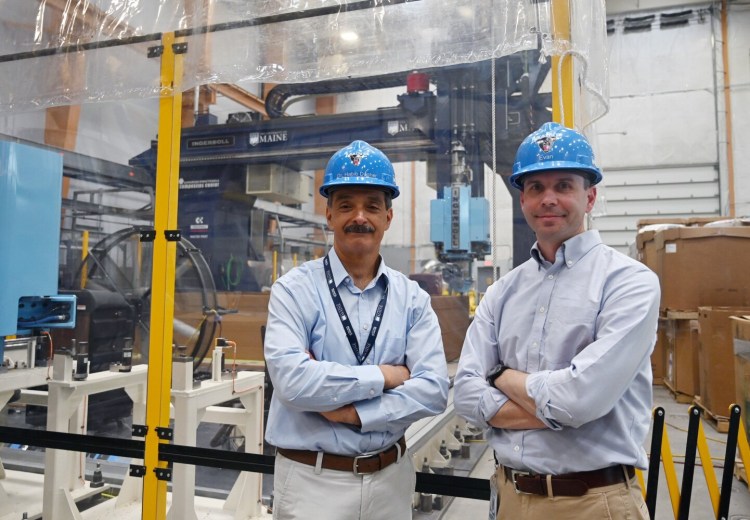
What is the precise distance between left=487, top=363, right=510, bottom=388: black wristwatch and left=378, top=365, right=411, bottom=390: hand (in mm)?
240

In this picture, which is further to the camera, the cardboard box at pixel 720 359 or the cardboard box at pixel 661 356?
the cardboard box at pixel 661 356

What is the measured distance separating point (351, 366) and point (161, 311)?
1238 millimetres

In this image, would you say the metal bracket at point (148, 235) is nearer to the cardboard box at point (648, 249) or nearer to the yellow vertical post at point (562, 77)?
the yellow vertical post at point (562, 77)

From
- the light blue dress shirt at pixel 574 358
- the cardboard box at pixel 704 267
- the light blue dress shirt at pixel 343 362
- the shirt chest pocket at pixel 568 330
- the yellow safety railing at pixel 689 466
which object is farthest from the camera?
the cardboard box at pixel 704 267

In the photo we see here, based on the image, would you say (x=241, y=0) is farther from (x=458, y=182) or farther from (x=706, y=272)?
(x=706, y=272)

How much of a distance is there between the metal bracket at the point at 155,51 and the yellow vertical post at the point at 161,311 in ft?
0.46

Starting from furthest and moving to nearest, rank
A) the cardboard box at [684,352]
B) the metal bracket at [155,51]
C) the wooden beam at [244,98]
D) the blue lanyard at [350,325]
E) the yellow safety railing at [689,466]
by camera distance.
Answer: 1. the cardboard box at [684,352]
2. the wooden beam at [244,98]
3. the metal bracket at [155,51]
4. the yellow safety railing at [689,466]
5. the blue lanyard at [350,325]

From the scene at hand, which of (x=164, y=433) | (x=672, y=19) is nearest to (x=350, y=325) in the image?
(x=164, y=433)

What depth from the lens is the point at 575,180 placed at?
136 centimetres

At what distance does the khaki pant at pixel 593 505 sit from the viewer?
121cm

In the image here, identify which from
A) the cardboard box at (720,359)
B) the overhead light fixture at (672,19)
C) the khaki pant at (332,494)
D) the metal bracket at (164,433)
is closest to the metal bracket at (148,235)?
the metal bracket at (164,433)

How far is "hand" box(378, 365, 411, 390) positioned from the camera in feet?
4.73

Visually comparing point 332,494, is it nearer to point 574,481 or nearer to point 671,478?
point 574,481

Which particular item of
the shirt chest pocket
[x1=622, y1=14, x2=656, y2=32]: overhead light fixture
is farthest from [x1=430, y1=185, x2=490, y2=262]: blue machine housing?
[x1=622, y1=14, x2=656, y2=32]: overhead light fixture
